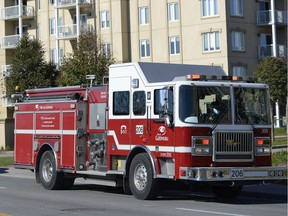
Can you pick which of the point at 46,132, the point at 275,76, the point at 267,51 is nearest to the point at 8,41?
the point at 267,51

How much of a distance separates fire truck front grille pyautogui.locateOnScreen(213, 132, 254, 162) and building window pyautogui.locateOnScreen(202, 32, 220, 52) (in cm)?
3566

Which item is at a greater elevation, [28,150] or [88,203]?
[28,150]

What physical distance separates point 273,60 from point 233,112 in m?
31.4

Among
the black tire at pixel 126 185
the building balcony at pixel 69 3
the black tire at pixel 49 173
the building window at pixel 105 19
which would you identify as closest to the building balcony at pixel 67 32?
the building balcony at pixel 69 3

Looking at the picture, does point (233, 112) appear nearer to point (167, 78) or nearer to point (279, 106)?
point (167, 78)

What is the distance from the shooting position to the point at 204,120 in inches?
586

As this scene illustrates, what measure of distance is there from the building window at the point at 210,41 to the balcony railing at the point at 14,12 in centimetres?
1898

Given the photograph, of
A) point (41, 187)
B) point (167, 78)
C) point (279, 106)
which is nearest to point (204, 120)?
point (167, 78)

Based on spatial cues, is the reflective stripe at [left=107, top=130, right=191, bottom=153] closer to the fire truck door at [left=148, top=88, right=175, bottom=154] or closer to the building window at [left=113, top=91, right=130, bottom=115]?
the fire truck door at [left=148, top=88, right=175, bottom=154]

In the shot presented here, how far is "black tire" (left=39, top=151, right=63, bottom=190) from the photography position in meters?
18.8

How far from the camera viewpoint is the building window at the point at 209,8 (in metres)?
50.5

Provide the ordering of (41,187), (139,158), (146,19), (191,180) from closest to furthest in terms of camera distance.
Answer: (191,180), (139,158), (41,187), (146,19)

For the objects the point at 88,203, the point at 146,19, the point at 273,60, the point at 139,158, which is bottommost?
the point at 88,203

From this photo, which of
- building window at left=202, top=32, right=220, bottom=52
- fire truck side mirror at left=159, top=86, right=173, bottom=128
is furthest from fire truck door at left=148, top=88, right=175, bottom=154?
building window at left=202, top=32, right=220, bottom=52
